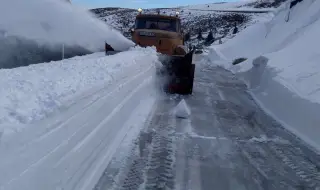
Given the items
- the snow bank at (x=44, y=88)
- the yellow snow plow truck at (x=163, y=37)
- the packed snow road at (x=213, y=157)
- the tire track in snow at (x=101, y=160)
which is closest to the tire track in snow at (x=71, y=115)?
the snow bank at (x=44, y=88)

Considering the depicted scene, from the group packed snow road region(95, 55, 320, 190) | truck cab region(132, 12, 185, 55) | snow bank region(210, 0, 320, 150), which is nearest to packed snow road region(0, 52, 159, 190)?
packed snow road region(95, 55, 320, 190)

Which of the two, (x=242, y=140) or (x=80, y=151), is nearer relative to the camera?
(x=80, y=151)

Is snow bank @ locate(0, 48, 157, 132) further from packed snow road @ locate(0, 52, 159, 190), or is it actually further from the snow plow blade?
the snow plow blade

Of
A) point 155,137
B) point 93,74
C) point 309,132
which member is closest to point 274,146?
point 309,132

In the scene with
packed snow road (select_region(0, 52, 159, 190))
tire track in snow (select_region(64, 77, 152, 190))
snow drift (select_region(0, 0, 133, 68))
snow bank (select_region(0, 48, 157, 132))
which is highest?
snow drift (select_region(0, 0, 133, 68))

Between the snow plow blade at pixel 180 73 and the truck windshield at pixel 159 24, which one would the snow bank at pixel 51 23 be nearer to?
the truck windshield at pixel 159 24

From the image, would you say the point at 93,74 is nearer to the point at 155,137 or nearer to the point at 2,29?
the point at 155,137

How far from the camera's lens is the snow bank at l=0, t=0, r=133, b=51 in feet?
30.2

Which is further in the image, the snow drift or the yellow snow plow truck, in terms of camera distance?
the yellow snow plow truck

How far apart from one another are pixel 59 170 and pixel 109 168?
1.02m

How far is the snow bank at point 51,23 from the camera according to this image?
30.2ft

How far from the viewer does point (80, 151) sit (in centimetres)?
377

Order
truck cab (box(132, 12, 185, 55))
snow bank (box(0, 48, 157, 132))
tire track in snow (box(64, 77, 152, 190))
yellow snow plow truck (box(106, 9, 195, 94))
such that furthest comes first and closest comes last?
1. truck cab (box(132, 12, 185, 55))
2. yellow snow plow truck (box(106, 9, 195, 94))
3. tire track in snow (box(64, 77, 152, 190))
4. snow bank (box(0, 48, 157, 132))

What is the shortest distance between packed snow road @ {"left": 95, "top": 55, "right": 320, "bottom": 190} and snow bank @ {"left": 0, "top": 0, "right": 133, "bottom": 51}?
15.1 ft
